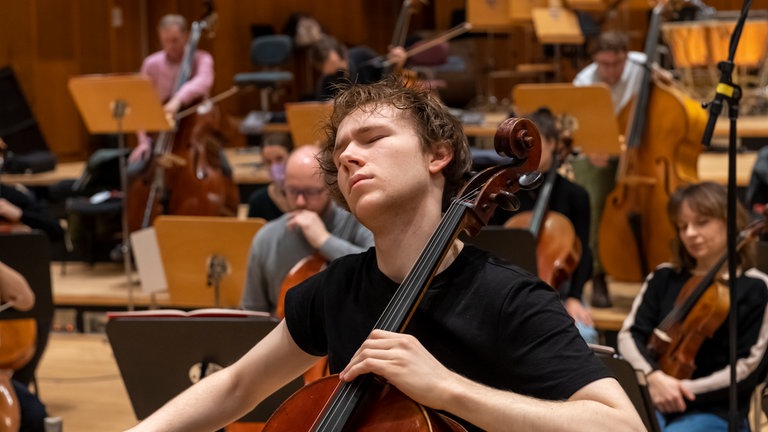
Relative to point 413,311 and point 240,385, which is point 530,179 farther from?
point 240,385

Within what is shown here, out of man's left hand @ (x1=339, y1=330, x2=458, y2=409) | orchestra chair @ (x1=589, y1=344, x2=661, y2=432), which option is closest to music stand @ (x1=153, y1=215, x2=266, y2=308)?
orchestra chair @ (x1=589, y1=344, x2=661, y2=432)

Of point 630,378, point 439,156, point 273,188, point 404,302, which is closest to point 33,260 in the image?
point 273,188

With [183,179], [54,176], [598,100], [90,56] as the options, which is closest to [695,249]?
[598,100]

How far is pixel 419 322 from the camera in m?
1.72

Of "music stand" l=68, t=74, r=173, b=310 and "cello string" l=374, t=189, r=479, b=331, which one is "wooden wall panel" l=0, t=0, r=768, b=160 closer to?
"music stand" l=68, t=74, r=173, b=310

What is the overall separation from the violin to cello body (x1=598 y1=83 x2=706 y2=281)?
163 cm

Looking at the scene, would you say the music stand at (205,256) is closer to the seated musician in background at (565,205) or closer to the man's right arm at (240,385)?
the seated musician in background at (565,205)

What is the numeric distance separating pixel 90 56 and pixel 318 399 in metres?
9.25

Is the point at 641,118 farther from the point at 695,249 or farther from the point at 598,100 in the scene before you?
the point at 695,249

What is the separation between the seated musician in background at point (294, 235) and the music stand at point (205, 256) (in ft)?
1.07

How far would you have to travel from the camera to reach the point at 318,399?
5.53ft

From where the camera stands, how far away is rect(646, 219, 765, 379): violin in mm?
3449

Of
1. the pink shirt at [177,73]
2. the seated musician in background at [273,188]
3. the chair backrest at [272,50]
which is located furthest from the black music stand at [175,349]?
the chair backrest at [272,50]

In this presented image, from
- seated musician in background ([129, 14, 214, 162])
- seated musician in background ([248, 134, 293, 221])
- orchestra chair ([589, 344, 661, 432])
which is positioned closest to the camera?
orchestra chair ([589, 344, 661, 432])
